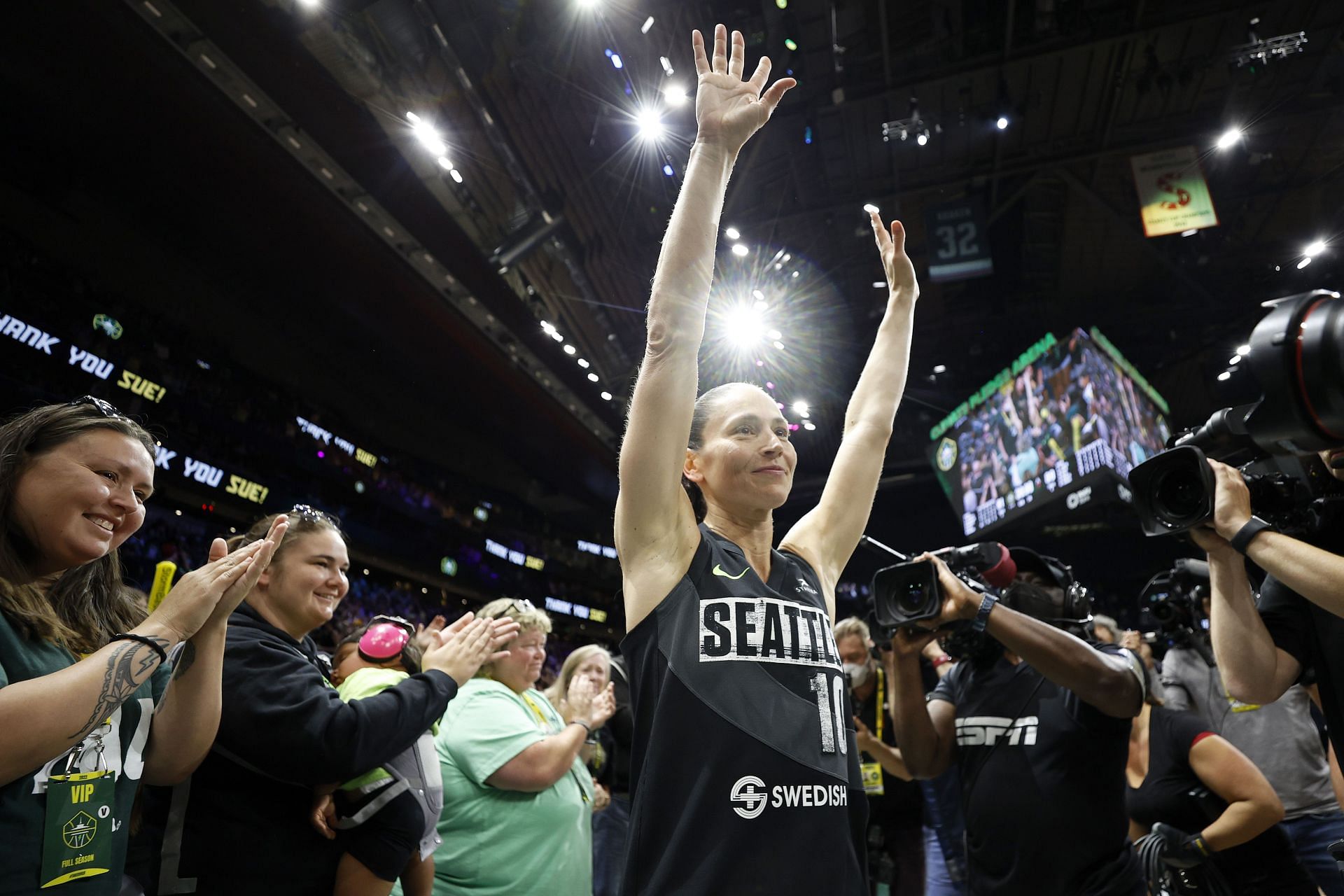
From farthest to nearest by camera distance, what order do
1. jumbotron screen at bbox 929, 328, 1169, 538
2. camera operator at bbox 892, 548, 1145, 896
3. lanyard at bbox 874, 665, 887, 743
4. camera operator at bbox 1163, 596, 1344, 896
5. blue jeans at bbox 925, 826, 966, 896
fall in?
jumbotron screen at bbox 929, 328, 1169, 538
lanyard at bbox 874, 665, 887, 743
blue jeans at bbox 925, 826, 966, 896
camera operator at bbox 1163, 596, 1344, 896
camera operator at bbox 892, 548, 1145, 896

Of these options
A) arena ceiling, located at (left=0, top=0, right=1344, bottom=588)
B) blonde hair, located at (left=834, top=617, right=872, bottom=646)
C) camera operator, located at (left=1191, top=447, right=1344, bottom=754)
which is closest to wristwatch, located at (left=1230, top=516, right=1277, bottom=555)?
camera operator, located at (left=1191, top=447, right=1344, bottom=754)

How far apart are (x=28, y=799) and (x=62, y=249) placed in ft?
35.7

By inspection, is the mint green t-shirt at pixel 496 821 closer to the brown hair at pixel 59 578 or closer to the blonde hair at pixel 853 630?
the brown hair at pixel 59 578

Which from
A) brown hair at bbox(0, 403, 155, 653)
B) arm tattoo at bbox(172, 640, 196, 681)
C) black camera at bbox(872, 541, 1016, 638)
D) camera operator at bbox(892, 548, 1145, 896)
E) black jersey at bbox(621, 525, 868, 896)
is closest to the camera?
black jersey at bbox(621, 525, 868, 896)

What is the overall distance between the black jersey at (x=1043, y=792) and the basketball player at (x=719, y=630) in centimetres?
105

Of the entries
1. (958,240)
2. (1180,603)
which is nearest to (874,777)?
(1180,603)

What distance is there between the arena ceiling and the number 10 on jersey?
680 cm

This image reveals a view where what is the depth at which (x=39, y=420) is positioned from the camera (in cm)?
142

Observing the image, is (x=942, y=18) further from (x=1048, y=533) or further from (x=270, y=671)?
(x=1048, y=533)

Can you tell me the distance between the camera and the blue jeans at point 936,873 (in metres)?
3.37

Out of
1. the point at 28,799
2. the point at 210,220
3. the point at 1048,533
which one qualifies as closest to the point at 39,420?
the point at 28,799

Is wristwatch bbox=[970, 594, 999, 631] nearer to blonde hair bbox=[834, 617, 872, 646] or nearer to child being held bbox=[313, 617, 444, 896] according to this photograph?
child being held bbox=[313, 617, 444, 896]

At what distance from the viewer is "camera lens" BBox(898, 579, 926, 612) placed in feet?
7.19

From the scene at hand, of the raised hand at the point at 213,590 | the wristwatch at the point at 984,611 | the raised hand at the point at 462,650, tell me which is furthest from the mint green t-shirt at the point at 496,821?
the wristwatch at the point at 984,611
